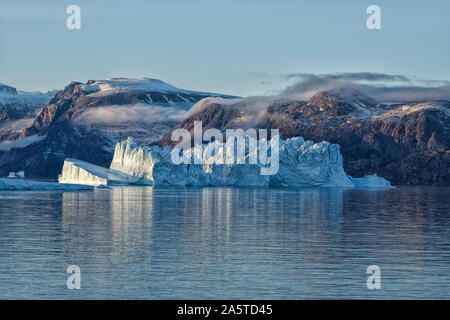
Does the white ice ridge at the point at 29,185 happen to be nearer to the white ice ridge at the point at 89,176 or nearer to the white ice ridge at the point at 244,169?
the white ice ridge at the point at 89,176

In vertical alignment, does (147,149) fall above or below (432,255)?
above

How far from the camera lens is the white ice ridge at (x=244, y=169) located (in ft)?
336

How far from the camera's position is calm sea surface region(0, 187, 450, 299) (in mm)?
20250

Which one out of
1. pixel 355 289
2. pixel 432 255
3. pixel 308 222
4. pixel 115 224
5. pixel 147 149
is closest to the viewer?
pixel 355 289

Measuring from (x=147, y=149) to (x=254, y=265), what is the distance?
81105 mm

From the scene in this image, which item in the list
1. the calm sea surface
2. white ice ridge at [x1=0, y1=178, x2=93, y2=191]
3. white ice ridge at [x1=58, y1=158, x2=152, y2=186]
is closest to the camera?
the calm sea surface

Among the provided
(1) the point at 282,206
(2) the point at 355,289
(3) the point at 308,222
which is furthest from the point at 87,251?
(1) the point at 282,206

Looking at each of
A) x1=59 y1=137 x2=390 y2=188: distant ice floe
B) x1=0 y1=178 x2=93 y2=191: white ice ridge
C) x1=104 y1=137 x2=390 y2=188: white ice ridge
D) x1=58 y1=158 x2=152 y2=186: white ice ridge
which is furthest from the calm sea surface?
x1=104 y1=137 x2=390 y2=188: white ice ridge

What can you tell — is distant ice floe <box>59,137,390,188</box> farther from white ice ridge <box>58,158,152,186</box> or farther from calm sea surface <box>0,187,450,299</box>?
calm sea surface <box>0,187,450,299</box>

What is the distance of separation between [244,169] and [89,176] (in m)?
23.5

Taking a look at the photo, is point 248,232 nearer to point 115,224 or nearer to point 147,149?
point 115,224

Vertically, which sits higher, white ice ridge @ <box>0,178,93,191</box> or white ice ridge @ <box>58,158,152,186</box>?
white ice ridge @ <box>58,158,152,186</box>
